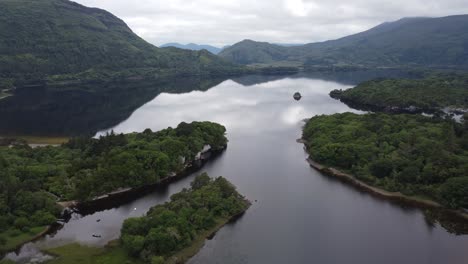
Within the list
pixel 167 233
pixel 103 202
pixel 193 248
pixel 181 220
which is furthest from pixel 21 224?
pixel 193 248

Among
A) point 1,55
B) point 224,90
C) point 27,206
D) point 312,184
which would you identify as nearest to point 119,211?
point 27,206

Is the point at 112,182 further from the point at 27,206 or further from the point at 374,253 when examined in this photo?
the point at 374,253

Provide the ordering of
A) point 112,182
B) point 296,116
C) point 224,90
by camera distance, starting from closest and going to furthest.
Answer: point 112,182
point 296,116
point 224,90

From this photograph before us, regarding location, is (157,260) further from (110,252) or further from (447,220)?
(447,220)

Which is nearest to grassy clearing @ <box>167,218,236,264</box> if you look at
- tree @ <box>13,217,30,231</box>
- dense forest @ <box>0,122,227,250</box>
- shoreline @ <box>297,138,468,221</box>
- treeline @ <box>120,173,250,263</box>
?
treeline @ <box>120,173,250,263</box>

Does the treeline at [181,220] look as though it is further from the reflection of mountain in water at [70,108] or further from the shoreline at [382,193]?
the reflection of mountain in water at [70,108]

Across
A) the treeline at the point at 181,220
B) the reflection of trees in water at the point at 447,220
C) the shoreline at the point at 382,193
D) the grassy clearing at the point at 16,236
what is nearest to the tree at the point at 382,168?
the shoreline at the point at 382,193

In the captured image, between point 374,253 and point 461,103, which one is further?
point 461,103
